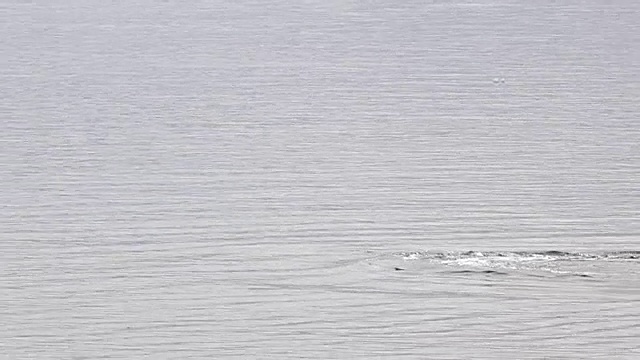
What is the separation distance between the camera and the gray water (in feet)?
5.55

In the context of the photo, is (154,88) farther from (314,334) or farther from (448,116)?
(314,334)

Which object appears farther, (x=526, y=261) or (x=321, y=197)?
(x=321, y=197)

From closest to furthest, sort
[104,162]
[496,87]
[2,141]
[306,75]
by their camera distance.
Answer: [104,162], [2,141], [496,87], [306,75]

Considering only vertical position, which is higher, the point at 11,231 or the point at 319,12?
the point at 11,231

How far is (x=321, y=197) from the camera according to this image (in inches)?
90.6

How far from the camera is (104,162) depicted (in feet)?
8.41

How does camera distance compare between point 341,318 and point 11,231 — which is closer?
point 341,318

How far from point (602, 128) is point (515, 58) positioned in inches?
37.0

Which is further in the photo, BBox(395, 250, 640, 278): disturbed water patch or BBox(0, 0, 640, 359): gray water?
BBox(395, 250, 640, 278): disturbed water patch

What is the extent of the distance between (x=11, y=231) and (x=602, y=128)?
3.67 feet

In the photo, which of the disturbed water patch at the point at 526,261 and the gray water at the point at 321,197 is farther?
the disturbed water patch at the point at 526,261

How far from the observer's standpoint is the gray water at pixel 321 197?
169 centimetres

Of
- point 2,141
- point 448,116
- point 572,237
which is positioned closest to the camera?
point 572,237

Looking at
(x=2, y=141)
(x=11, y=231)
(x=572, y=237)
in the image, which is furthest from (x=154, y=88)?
(x=572, y=237)
